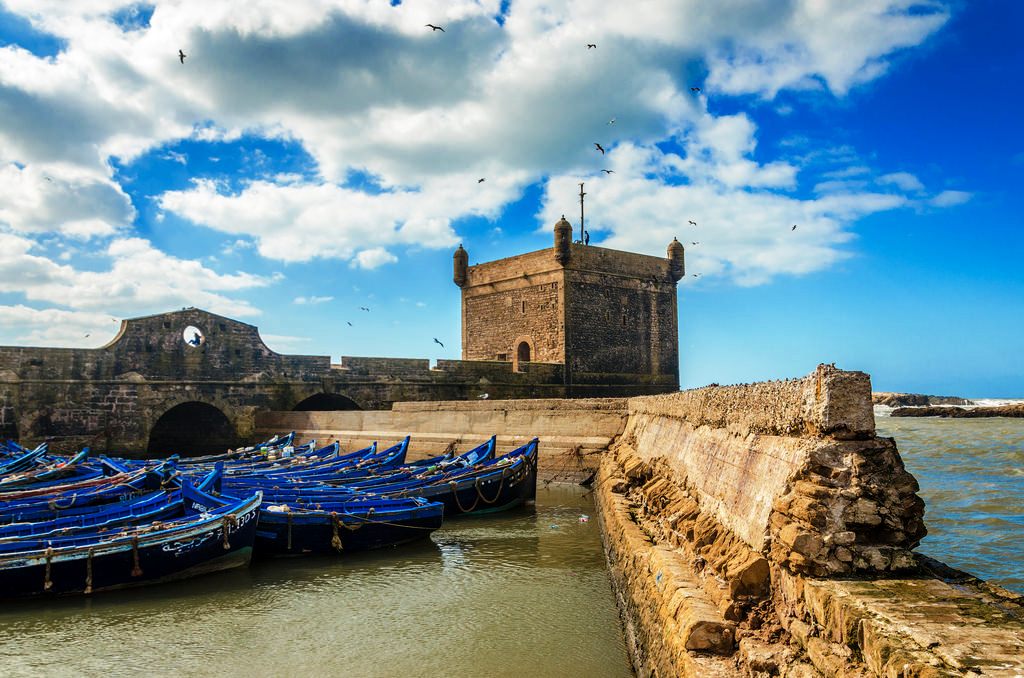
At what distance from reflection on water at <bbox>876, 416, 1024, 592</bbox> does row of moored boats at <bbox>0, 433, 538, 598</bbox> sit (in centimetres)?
735

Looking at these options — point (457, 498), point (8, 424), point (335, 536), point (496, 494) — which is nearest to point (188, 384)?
point (8, 424)

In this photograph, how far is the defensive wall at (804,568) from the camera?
325 centimetres

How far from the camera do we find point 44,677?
645 centimetres

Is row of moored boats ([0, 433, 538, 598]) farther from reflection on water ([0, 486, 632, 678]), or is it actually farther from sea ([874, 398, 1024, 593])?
sea ([874, 398, 1024, 593])

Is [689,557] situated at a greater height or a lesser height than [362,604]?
greater

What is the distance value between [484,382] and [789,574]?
75.2ft

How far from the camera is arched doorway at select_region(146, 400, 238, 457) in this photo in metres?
25.7

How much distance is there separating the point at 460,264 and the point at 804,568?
97.7 feet

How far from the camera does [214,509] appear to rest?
34.1ft

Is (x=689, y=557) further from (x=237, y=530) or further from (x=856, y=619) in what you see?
(x=237, y=530)

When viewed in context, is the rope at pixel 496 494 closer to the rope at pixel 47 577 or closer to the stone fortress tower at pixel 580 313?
the rope at pixel 47 577

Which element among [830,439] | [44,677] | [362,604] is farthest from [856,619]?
[44,677]

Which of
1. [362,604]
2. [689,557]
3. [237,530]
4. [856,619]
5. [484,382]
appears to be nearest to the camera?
[856,619]

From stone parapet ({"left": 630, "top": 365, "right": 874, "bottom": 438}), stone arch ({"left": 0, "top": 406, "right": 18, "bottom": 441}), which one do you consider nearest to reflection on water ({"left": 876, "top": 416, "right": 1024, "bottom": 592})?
stone parapet ({"left": 630, "top": 365, "right": 874, "bottom": 438})
